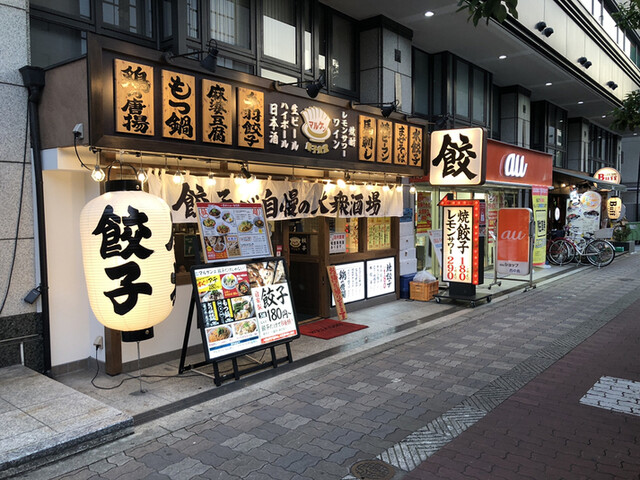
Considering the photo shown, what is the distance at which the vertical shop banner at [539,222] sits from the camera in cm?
1817

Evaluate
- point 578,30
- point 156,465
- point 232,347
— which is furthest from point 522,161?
point 156,465

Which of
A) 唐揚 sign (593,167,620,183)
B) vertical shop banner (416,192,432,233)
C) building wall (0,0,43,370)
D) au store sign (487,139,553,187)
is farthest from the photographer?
唐揚 sign (593,167,620,183)

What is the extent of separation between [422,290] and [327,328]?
3855 millimetres

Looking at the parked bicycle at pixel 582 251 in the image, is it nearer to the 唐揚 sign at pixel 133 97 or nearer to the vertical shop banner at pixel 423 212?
the vertical shop banner at pixel 423 212

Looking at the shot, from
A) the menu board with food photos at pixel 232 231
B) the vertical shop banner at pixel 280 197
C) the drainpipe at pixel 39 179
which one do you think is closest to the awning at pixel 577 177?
the vertical shop banner at pixel 280 197

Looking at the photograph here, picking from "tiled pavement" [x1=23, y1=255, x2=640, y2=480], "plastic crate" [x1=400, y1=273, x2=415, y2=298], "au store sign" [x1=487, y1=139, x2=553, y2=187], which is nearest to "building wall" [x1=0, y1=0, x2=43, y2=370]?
Result: "tiled pavement" [x1=23, y1=255, x2=640, y2=480]

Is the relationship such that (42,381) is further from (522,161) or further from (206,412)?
(522,161)

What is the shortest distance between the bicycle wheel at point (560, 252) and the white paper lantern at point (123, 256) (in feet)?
61.3

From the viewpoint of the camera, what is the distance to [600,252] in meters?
20.3

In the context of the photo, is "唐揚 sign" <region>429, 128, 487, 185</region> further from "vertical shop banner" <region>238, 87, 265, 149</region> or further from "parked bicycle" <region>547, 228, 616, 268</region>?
"parked bicycle" <region>547, 228, 616, 268</region>

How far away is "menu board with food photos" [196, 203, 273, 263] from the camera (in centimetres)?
744

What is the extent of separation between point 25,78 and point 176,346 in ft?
15.3

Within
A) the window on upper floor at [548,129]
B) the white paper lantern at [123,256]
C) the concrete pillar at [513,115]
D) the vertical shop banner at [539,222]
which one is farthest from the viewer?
the window on upper floor at [548,129]

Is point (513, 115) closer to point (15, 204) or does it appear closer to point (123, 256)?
point (123, 256)
